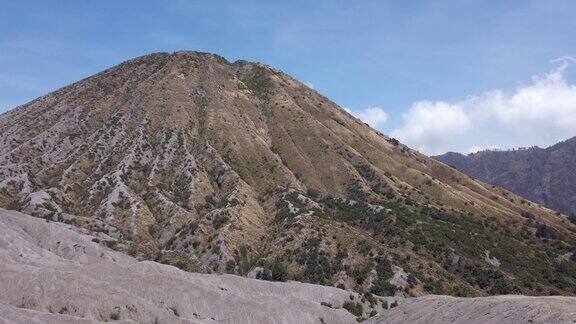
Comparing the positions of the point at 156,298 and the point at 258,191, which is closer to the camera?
the point at 156,298

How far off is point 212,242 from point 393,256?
1198 inches

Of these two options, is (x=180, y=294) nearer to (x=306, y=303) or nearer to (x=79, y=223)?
(x=306, y=303)

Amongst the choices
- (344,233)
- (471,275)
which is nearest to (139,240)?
(344,233)

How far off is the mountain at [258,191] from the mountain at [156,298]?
40.7 feet

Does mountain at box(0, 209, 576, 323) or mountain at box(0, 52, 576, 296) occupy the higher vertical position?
mountain at box(0, 52, 576, 296)

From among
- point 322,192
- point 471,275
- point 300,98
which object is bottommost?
point 471,275

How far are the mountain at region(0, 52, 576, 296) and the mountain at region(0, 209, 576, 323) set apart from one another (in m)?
12.4

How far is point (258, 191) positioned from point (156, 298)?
206 feet

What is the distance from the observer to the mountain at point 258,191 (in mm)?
96375

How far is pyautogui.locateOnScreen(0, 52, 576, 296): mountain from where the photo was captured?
96375mm

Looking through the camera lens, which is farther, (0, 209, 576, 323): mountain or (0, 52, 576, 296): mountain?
(0, 52, 576, 296): mountain

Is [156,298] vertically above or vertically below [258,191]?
below

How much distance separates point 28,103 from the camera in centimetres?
17575

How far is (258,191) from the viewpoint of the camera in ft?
400
